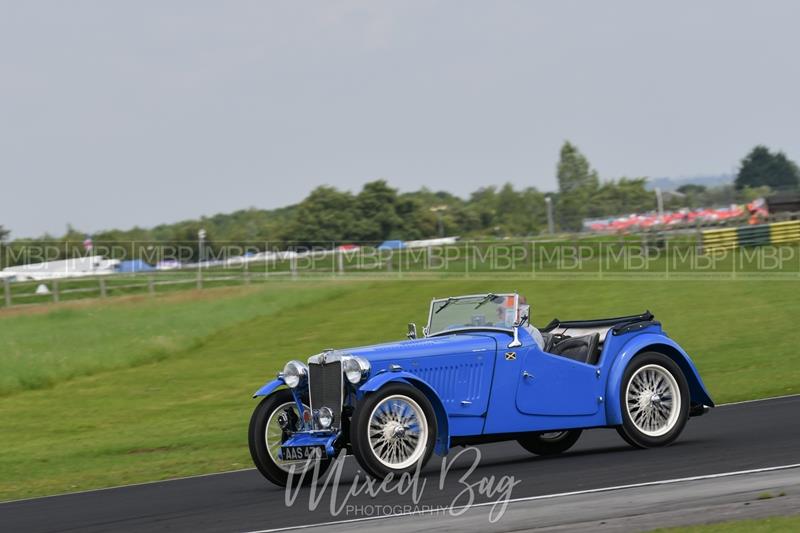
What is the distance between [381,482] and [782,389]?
843 cm

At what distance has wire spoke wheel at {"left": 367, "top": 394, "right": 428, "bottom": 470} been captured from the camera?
27.8 feet

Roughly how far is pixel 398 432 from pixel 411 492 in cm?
66

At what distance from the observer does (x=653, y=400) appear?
998 centimetres

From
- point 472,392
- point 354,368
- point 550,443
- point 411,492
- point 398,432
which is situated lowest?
point 550,443

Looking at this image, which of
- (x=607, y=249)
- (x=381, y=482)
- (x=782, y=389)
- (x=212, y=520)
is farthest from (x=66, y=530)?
(x=607, y=249)

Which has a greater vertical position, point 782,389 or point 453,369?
point 453,369

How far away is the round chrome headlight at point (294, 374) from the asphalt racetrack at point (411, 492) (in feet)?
2.88

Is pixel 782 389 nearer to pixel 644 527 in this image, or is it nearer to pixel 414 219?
pixel 644 527

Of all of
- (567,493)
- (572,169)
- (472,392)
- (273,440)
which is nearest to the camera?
(567,493)

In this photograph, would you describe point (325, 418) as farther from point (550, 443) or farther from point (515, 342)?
point (550, 443)

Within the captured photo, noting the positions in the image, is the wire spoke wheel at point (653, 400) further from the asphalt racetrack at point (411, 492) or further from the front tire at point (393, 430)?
the front tire at point (393, 430)

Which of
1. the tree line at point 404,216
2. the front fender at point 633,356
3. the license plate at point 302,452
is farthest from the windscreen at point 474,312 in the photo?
the tree line at point 404,216

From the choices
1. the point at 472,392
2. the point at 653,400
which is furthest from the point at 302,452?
the point at 653,400

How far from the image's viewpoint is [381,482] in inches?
332
